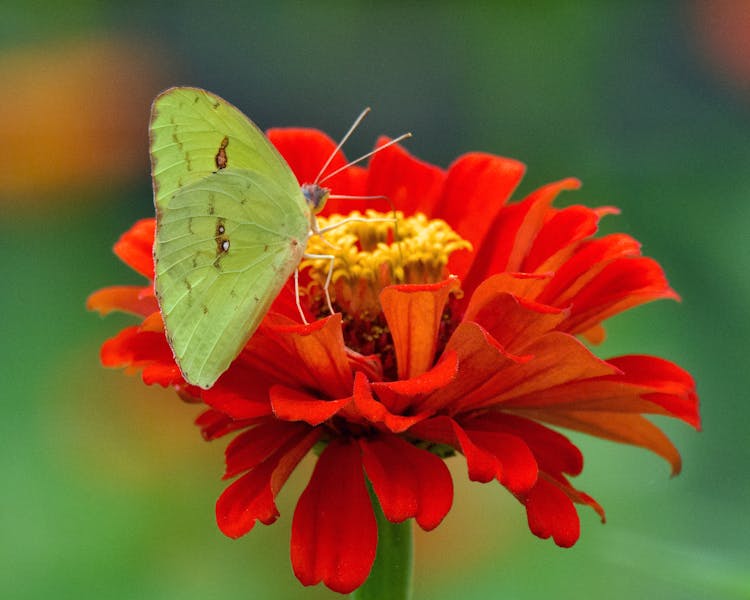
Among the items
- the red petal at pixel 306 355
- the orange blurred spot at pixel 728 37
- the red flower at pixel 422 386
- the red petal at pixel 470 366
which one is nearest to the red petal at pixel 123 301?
the red flower at pixel 422 386

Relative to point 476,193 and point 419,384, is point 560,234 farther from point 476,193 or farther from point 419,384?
point 419,384

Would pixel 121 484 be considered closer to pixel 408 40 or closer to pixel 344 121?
pixel 344 121

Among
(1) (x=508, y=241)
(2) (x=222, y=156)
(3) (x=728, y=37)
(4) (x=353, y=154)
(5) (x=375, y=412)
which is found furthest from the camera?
(4) (x=353, y=154)

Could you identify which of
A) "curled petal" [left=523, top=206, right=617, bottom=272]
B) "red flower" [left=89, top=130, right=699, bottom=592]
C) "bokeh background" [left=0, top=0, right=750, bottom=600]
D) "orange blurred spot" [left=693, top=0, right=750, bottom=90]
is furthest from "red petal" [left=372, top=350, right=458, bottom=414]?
"orange blurred spot" [left=693, top=0, right=750, bottom=90]

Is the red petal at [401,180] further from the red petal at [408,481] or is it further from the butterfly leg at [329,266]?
the red petal at [408,481]

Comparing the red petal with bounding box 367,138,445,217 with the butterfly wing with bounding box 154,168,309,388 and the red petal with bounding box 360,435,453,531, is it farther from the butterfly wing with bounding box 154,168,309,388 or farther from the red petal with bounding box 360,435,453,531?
the red petal with bounding box 360,435,453,531

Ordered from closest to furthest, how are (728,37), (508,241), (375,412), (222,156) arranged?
1. (375,412)
2. (222,156)
3. (508,241)
4. (728,37)

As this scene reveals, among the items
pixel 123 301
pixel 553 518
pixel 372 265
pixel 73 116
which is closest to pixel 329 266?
pixel 372 265

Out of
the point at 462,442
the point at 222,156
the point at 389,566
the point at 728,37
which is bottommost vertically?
the point at 389,566
